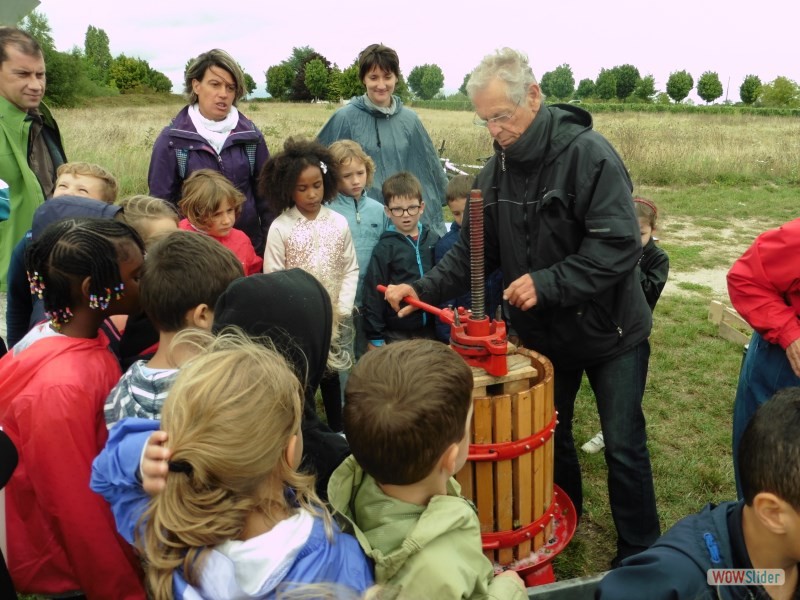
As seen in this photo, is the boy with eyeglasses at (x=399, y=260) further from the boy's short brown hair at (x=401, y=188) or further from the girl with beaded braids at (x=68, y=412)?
the girl with beaded braids at (x=68, y=412)

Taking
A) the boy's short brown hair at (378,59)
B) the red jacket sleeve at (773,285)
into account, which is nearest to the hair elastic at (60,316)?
the red jacket sleeve at (773,285)

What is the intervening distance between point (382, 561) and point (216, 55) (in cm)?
322

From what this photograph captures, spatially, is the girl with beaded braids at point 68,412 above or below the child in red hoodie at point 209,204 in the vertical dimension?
below

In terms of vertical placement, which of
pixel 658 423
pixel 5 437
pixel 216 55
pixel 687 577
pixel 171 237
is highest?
pixel 216 55

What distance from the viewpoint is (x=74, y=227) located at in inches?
76.2

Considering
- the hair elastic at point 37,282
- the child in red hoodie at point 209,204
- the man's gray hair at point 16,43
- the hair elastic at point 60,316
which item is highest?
the man's gray hair at point 16,43

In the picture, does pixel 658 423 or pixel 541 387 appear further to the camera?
pixel 658 423

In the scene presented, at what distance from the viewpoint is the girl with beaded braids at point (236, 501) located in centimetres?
130

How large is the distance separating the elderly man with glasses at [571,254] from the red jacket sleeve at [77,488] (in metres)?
1.23

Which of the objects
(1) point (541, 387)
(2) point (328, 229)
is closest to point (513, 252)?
(1) point (541, 387)

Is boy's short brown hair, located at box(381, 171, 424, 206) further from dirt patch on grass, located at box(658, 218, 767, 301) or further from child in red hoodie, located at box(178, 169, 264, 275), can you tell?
dirt patch on grass, located at box(658, 218, 767, 301)

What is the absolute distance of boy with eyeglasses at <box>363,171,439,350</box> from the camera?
12.2 feet

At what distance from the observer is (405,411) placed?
4.75 ft

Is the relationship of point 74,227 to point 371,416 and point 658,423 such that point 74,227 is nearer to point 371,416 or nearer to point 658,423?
point 371,416
